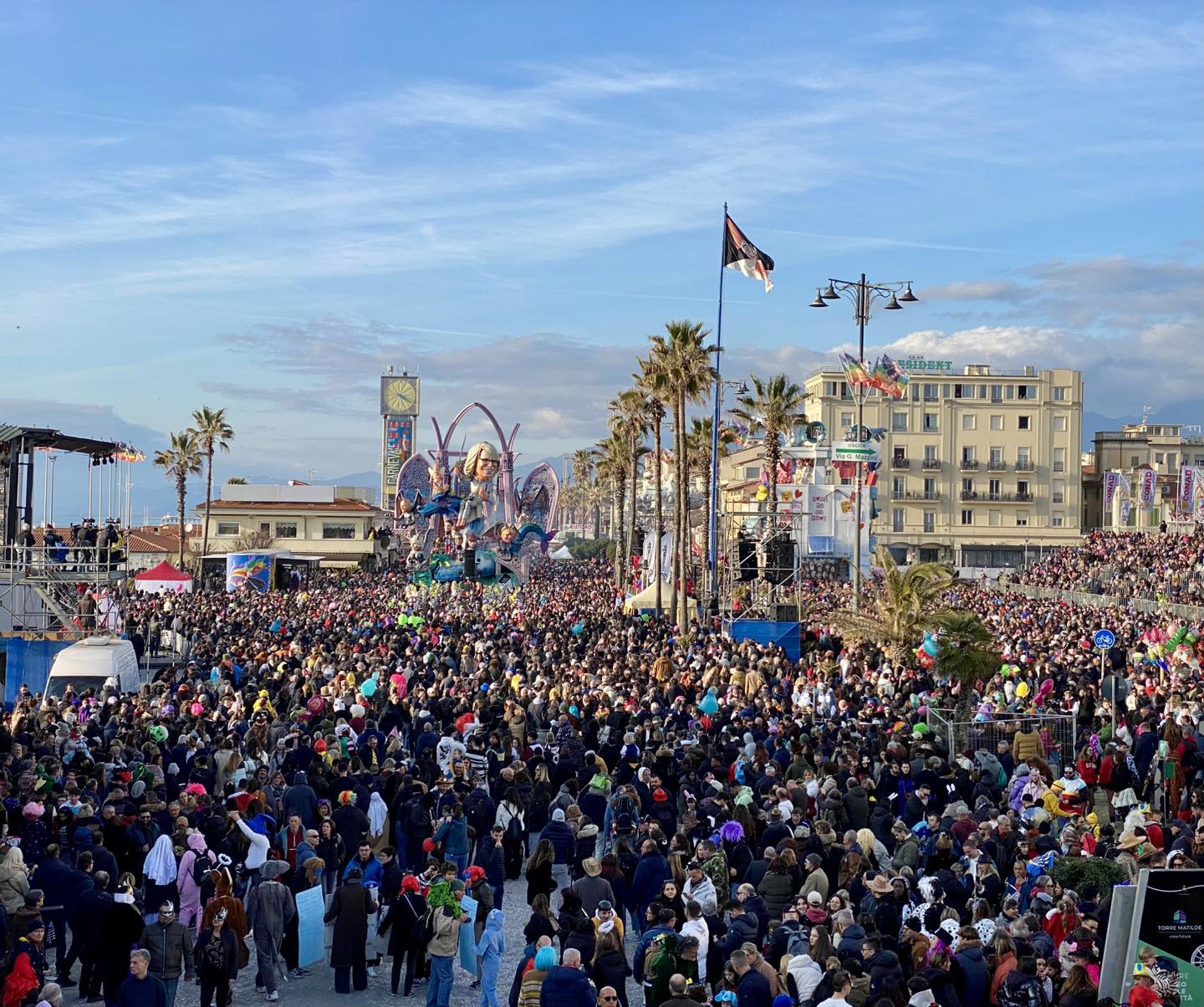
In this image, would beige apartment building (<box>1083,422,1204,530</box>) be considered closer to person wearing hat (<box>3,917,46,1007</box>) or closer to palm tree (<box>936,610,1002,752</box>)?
palm tree (<box>936,610,1002,752</box>)

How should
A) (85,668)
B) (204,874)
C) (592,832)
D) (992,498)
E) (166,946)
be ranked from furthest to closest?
(992,498)
(85,668)
(592,832)
(204,874)
(166,946)

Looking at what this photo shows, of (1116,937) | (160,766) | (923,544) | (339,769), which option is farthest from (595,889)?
(923,544)

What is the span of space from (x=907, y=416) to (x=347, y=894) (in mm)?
81469

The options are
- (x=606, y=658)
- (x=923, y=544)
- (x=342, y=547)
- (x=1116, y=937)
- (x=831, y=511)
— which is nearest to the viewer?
(x=1116, y=937)

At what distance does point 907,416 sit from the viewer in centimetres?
8994

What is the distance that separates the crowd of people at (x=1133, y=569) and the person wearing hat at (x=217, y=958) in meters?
40.4

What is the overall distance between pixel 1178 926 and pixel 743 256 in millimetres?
33305

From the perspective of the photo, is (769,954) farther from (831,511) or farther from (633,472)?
(831,511)

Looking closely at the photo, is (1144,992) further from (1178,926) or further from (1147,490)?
(1147,490)

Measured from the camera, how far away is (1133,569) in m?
59.8

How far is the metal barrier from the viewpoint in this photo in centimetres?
2097

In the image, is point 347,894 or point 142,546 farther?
point 142,546

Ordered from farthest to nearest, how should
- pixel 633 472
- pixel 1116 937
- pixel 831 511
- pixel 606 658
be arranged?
pixel 831 511, pixel 633 472, pixel 606 658, pixel 1116 937

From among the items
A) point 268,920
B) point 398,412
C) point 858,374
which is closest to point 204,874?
point 268,920
